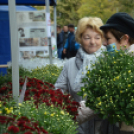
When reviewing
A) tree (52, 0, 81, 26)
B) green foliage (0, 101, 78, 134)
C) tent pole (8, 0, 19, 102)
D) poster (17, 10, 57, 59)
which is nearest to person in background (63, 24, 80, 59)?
poster (17, 10, 57, 59)

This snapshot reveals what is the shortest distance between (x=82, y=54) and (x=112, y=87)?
2.85 feet

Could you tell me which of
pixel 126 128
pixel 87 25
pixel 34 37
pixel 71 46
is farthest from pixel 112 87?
pixel 71 46

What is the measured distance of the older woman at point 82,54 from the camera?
9.96 ft

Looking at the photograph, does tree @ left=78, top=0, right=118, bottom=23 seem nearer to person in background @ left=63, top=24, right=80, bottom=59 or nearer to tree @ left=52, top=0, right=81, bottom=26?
tree @ left=52, top=0, right=81, bottom=26

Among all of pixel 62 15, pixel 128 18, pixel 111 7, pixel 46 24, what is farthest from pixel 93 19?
pixel 62 15

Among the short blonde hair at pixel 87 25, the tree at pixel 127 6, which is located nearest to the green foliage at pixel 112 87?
the short blonde hair at pixel 87 25

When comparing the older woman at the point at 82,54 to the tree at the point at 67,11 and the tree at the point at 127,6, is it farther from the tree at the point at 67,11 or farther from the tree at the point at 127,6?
the tree at the point at 67,11

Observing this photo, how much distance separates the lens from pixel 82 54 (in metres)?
3.05

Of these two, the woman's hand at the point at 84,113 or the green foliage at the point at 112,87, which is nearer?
the green foliage at the point at 112,87

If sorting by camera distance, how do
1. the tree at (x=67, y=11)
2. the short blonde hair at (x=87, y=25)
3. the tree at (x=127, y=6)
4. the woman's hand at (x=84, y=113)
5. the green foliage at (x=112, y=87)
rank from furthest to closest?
the tree at (x=67, y=11), the tree at (x=127, y=6), the short blonde hair at (x=87, y=25), the woman's hand at (x=84, y=113), the green foliage at (x=112, y=87)

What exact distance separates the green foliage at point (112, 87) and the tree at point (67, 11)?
3905cm

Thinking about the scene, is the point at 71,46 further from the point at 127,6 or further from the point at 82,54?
the point at 127,6

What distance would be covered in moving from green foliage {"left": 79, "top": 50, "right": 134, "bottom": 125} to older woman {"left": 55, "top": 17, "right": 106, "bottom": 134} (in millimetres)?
557

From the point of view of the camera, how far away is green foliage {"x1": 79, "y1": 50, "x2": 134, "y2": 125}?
2.21 m
